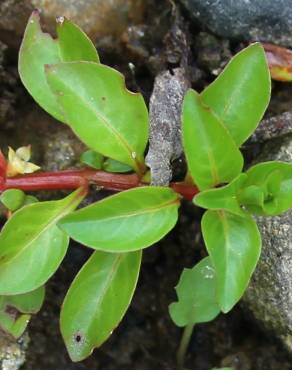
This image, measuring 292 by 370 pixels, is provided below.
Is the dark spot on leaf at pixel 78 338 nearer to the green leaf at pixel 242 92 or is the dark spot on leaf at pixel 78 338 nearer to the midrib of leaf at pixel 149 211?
the midrib of leaf at pixel 149 211

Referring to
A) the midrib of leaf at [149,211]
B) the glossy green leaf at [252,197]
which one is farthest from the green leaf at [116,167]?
the glossy green leaf at [252,197]

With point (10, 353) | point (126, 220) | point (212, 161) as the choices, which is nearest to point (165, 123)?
point (212, 161)

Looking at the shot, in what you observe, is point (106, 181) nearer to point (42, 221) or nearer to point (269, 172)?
point (42, 221)

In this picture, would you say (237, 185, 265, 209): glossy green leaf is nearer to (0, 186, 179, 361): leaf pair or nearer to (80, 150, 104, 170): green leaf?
(0, 186, 179, 361): leaf pair

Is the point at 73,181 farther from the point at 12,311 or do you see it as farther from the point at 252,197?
the point at 252,197

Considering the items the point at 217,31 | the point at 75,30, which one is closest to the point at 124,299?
the point at 75,30

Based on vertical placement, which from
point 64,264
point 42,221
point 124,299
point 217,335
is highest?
point 42,221
